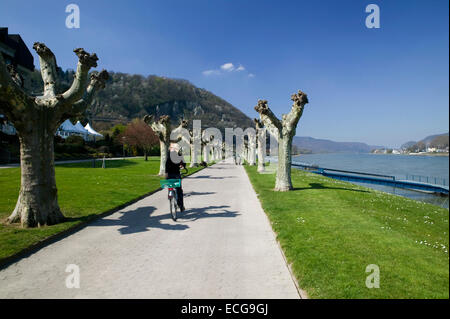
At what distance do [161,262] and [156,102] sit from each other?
6629 inches

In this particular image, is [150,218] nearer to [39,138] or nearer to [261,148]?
[39,138]

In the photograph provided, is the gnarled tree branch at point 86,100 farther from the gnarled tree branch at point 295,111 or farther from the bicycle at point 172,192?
the gnarled tree branch at point 295,111

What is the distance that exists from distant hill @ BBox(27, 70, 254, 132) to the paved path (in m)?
114

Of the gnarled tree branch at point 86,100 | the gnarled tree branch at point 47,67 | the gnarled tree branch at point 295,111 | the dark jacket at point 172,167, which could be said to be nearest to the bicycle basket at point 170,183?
the dark jacket at point 172,167

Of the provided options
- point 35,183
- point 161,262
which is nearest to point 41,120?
point 35,183

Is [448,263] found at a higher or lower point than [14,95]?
lower

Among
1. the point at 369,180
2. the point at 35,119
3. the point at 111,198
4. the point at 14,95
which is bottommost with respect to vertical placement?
the point at 369,180

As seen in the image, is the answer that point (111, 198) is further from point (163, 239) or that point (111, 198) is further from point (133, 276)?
point (133, 276)

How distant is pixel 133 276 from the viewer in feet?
12.9

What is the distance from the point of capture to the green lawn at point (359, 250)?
343 centimetres

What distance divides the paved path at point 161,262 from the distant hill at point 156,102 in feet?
374

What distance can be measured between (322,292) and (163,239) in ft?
12.4

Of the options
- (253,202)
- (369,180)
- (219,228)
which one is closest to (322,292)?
(219,228)

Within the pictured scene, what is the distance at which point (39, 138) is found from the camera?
6.35m
